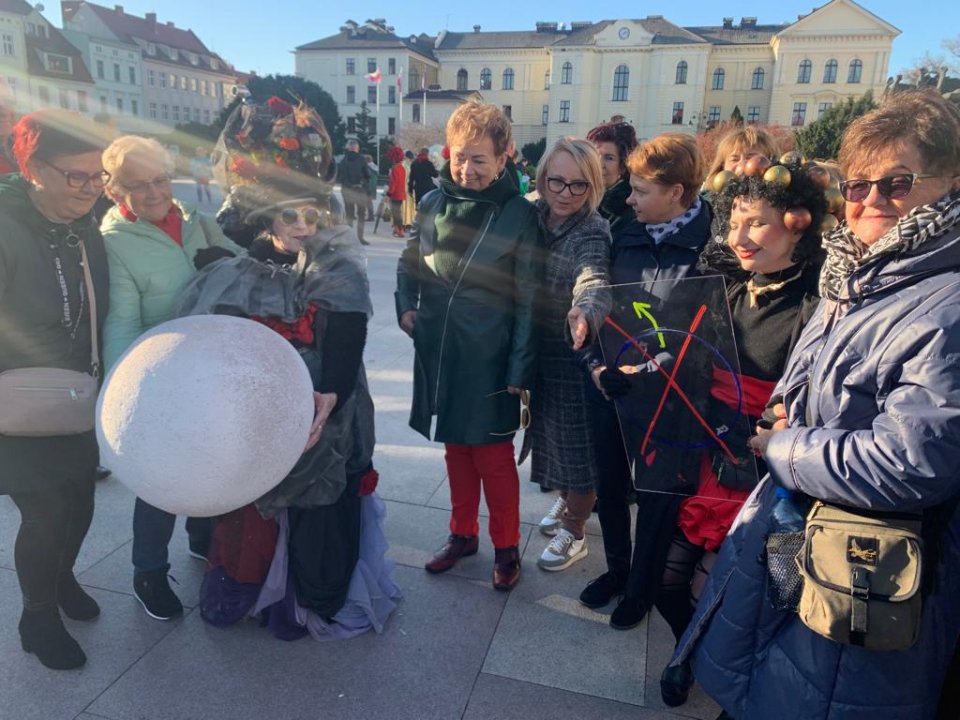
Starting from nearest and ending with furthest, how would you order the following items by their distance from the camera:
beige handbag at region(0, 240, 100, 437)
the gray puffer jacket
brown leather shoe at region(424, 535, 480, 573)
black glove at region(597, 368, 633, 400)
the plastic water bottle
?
the gray puffer jacket, the plastic water bottle, beige handbag at region(0, 240, 100, 437), black glove at region(597, 368, 633, 400), brown leather shoe at region(424, 535, 480, 573)

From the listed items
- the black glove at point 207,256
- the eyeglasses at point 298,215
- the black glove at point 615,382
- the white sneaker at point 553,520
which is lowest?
the white sneaker at point 553,520

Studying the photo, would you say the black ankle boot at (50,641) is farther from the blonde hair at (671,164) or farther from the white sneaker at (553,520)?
the blonde hair at (671,164)

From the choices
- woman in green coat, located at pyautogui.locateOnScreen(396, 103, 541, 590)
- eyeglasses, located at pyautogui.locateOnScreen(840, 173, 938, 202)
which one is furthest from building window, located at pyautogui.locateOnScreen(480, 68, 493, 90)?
eyeglasses, located at pyautogui.locateOnScreen(840, 173, 938, 202)

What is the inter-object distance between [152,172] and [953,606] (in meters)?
2.98

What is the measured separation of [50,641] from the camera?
7.88 feet

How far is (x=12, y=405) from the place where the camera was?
6.91 feet

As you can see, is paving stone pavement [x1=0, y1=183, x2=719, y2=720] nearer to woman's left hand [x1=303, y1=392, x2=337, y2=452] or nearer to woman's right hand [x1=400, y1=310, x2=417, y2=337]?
woman's left hand [x1=303, y1=392, x2=337, y2=452]

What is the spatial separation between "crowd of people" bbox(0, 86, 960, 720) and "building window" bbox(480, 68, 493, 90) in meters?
69.7

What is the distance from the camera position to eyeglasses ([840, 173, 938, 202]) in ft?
4.94

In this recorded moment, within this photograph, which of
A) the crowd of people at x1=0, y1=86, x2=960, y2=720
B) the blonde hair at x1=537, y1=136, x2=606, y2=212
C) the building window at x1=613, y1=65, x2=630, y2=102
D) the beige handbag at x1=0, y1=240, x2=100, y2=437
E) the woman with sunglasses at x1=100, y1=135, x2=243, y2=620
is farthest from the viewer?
the building window at x1=613, y1=65, x2=630, y2=102

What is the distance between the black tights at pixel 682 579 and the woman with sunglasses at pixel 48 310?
2245 millimetres

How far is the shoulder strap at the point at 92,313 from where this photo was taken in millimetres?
2346

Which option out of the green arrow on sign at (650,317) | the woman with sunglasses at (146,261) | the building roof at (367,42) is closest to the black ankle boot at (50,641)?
the woman with sunglasses at (146,261)

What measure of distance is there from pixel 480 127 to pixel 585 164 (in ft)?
1.53
